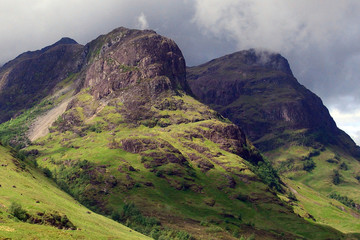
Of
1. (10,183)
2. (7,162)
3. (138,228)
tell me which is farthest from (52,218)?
(138,228)

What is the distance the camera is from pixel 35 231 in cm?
6919

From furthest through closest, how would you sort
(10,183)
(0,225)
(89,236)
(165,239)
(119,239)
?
1. (165,239)
2. (10,183)
3. (119,239)
4. (89,236)
5. (0,225)

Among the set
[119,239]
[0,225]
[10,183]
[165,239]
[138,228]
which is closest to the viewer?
[0,225]

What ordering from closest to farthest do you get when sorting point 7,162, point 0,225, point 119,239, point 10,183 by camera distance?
point 0,225 < point 119,239 < point 10,183 < point 7,162

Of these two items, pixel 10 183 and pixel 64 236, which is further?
pixel 10 183

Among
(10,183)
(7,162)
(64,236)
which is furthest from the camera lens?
(7,162)

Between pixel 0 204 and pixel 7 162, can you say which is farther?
pixel 7 162

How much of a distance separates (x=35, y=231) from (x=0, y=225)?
650cm

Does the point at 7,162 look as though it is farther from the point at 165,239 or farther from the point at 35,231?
the point at 35,231

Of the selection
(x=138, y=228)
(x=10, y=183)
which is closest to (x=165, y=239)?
(x=138, y=228)

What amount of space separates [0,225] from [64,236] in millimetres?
12385

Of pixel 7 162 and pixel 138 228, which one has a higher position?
pixel 7 162

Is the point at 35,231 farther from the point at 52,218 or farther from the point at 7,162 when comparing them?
the point at 7,162

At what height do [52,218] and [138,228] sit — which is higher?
[52,218]
